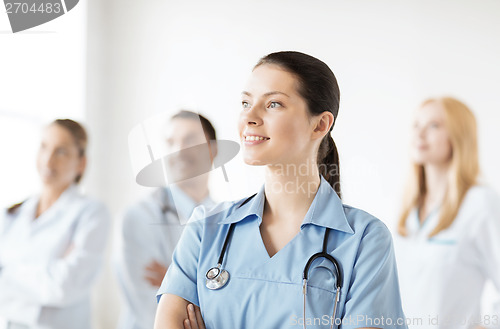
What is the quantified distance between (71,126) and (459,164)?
5.15ft

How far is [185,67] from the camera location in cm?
260

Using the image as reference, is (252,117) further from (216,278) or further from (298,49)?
(298,49)

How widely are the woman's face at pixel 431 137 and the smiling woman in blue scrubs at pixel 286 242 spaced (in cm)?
121

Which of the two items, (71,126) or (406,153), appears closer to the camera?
(71,126)

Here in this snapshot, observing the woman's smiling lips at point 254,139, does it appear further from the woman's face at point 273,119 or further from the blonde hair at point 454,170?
the blonde hair at point 454,170

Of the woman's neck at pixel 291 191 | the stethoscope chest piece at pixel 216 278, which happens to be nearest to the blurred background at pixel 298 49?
the woman's neck at pixel 291 191

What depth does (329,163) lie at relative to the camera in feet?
3.55

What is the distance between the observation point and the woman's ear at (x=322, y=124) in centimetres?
98

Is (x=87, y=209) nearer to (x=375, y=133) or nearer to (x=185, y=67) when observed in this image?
(x=185, y=67)

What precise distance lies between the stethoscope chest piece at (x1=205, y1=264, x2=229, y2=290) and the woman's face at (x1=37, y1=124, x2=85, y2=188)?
4.19 ft

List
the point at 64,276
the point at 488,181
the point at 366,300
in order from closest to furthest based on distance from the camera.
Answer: the point at 366,300, the point at 64,276, the point at 488,181

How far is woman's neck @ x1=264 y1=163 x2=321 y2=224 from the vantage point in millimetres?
979

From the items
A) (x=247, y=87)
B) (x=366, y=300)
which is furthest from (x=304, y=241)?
(x=247, y=87)

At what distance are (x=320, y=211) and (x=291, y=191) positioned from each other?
0.23ft
